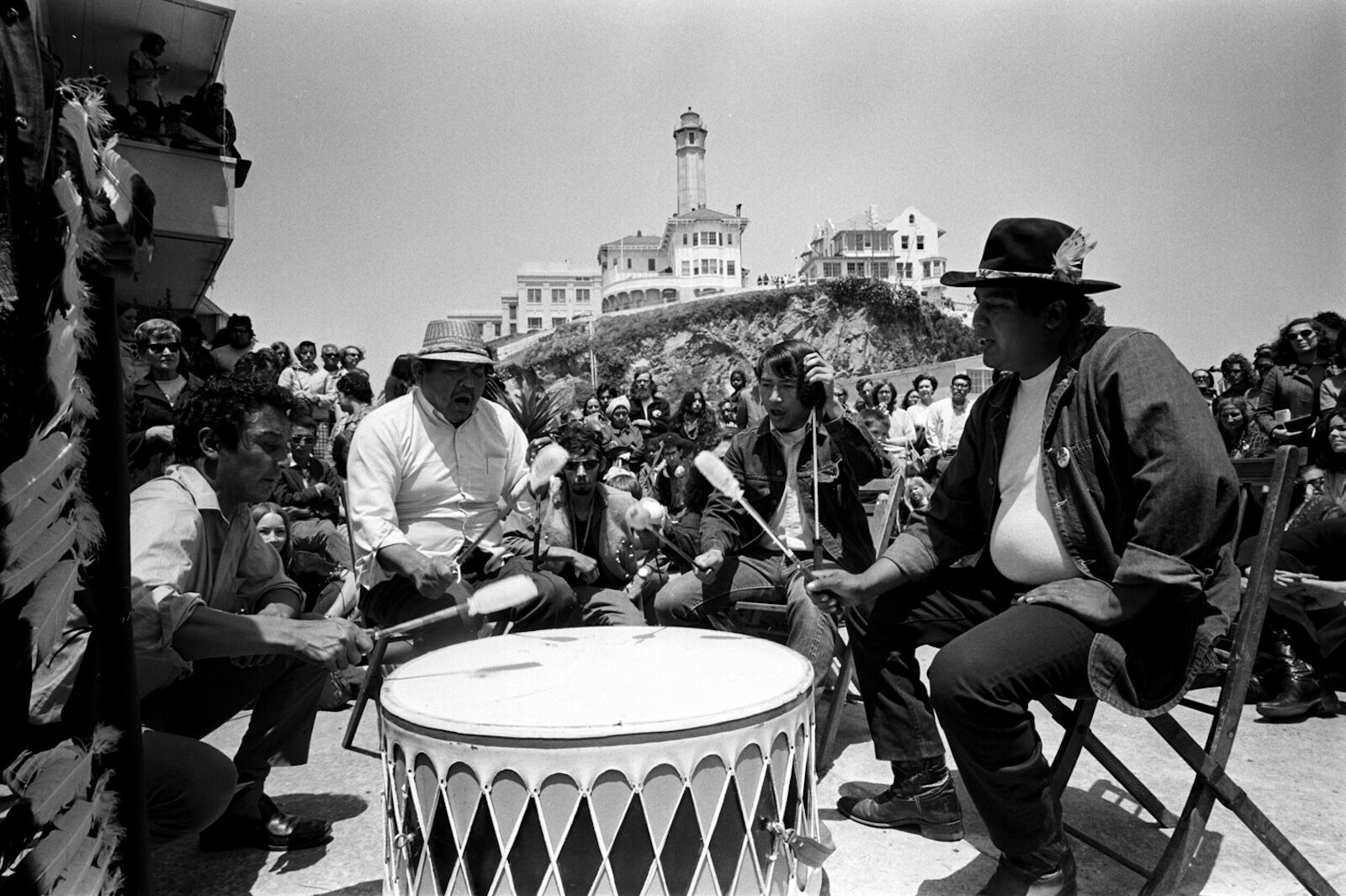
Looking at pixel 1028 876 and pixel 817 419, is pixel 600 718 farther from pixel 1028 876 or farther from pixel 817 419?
pixel 817 419

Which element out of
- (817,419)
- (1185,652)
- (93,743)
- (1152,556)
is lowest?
(1185,652)

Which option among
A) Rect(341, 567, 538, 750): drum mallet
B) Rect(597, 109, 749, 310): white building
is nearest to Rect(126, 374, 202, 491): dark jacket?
Rect(341, 567, 538, 750): drum mallet

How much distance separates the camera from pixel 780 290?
54.3m

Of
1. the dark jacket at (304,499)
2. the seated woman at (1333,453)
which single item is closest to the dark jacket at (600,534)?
the dark jacket at (304,499)

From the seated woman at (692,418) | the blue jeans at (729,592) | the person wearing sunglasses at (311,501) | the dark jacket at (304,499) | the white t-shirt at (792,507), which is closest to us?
the blue jeans at (729,592)

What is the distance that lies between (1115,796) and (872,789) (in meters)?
0.88

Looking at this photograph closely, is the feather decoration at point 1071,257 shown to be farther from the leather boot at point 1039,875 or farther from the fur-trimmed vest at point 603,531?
the fur-trimmed vest at point 603,531

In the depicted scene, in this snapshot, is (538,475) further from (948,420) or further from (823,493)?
(948,420)

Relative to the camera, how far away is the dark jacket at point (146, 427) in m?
4.55

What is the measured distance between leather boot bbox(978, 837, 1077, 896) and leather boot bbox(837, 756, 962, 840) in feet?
1.84

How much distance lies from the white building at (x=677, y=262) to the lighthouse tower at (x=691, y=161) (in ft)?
11.8

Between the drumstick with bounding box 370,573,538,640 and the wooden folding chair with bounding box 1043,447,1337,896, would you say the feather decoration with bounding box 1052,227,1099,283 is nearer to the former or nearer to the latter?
the wooden folding chair with bounding box 1043,447,1337,896

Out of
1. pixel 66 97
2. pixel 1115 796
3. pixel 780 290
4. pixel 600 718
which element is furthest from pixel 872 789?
pixel 780 290

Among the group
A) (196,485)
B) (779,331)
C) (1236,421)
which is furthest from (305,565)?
(779,331)
